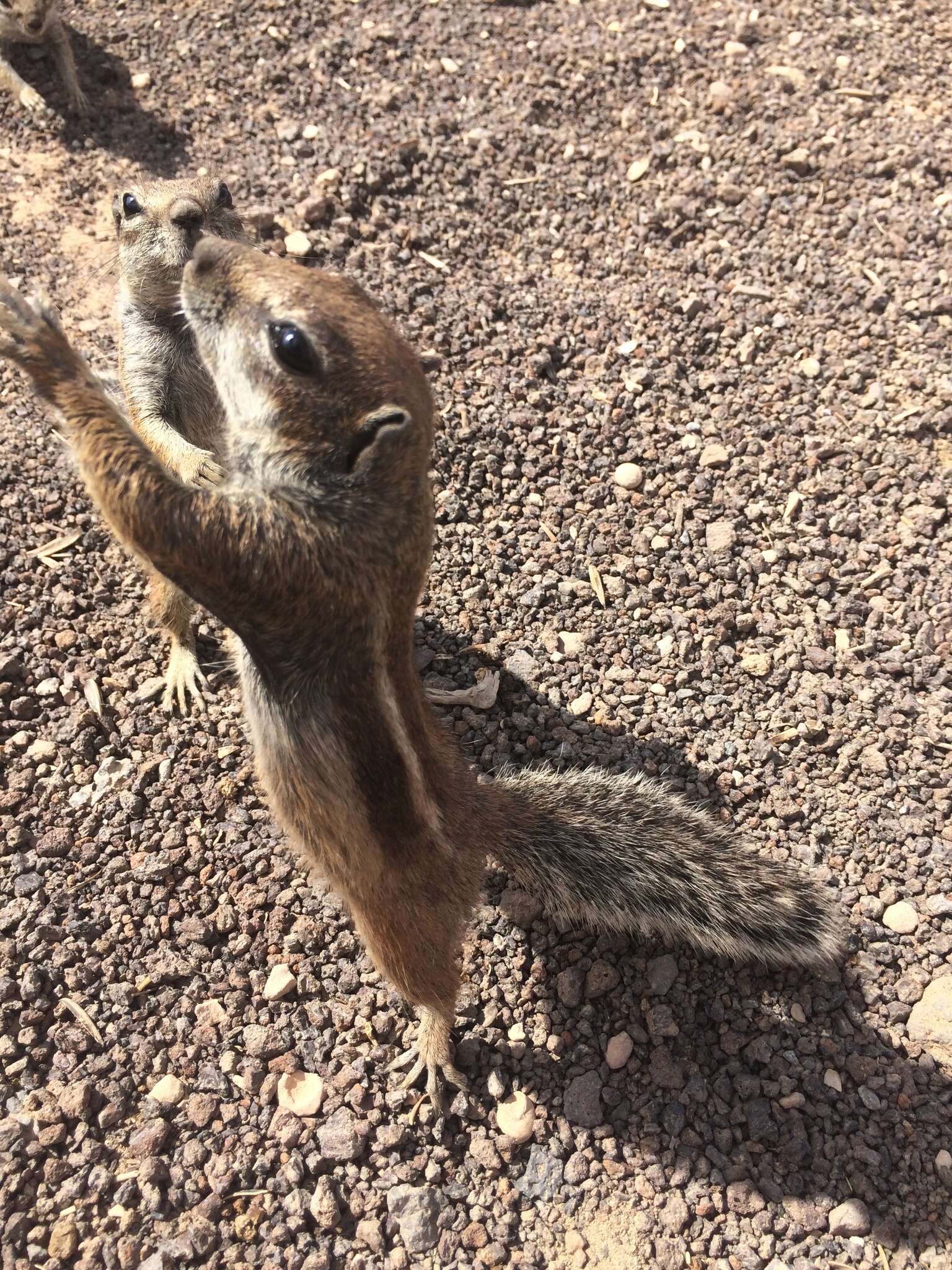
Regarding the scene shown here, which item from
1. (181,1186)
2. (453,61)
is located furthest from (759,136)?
(181,1186)

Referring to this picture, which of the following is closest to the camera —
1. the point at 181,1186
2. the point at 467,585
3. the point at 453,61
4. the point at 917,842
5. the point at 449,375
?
the point at 181,1186

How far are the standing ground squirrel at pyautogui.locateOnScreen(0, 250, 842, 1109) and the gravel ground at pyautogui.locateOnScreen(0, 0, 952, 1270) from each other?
18.1 inches

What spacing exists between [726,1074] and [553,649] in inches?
72.7

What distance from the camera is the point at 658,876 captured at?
3.19m

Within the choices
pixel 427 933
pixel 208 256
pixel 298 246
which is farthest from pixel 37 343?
pixel 298 246

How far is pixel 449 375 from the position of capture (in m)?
4.91

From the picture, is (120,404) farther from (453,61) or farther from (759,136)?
(759,136)

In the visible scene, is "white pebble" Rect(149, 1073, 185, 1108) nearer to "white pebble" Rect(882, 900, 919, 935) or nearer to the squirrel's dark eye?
the squirrel's dark eye

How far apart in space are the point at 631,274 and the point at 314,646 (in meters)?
3.73

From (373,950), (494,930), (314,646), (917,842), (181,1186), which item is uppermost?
(314,646)

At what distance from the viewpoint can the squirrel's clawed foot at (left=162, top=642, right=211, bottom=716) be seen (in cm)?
393

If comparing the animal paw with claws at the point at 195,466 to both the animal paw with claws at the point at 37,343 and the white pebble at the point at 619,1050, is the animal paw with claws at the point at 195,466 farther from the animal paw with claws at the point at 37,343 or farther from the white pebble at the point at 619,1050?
the white pebble at the point at 619,1050

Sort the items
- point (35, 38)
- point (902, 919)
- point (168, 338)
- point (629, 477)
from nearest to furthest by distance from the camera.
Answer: point (902, 919), point (168, 338), point (629, 477), point (35, 38)

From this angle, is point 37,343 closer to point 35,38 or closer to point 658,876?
point 658,876
